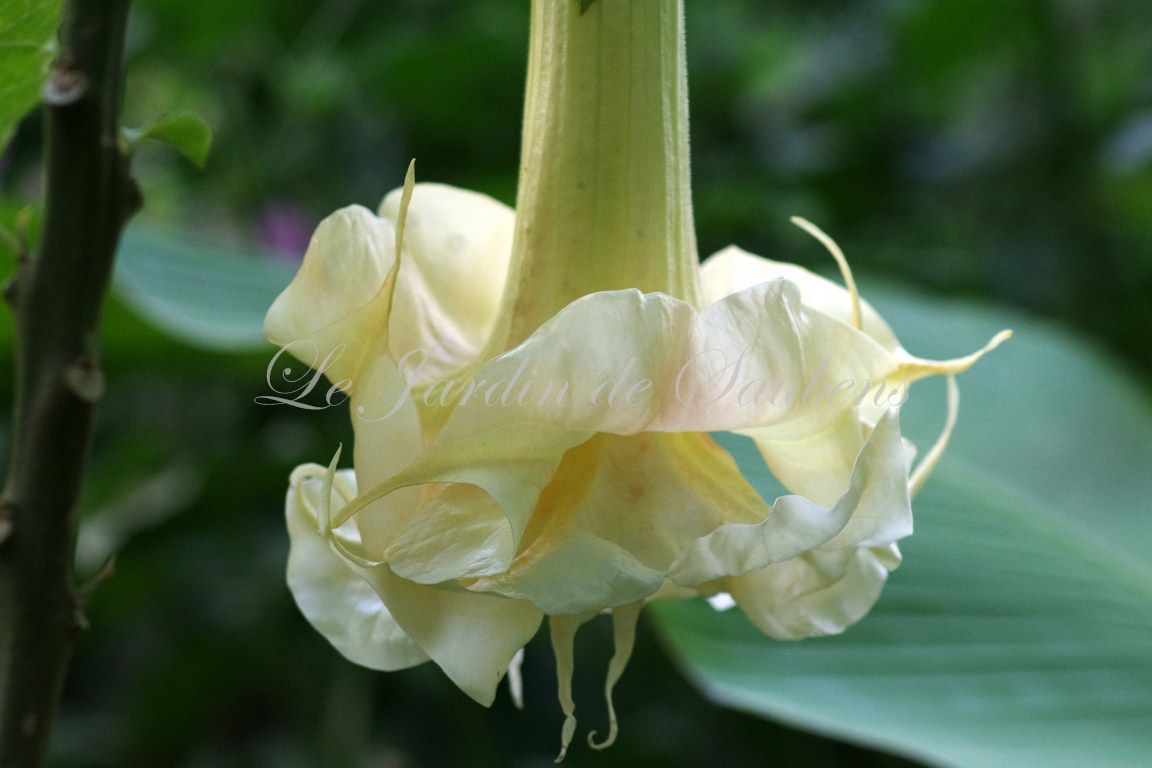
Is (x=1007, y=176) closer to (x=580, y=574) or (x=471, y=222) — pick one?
(x=471, y=222)

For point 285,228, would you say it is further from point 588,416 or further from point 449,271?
point 588,416

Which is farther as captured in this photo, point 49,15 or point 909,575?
point 909,575

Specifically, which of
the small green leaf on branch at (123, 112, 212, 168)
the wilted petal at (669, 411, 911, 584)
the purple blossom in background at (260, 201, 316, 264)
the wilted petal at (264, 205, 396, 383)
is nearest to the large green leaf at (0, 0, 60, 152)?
the small green leaf on branch at (123, 112, 212, 168)

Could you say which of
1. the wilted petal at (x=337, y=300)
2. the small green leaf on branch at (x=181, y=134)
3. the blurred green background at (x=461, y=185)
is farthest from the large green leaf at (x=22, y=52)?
the blurred green background at (x=461, y=185)

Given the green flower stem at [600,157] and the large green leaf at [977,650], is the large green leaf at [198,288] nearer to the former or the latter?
the large green leaf at [977,650]

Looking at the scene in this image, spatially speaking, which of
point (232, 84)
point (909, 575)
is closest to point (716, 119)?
point (232, 84)
